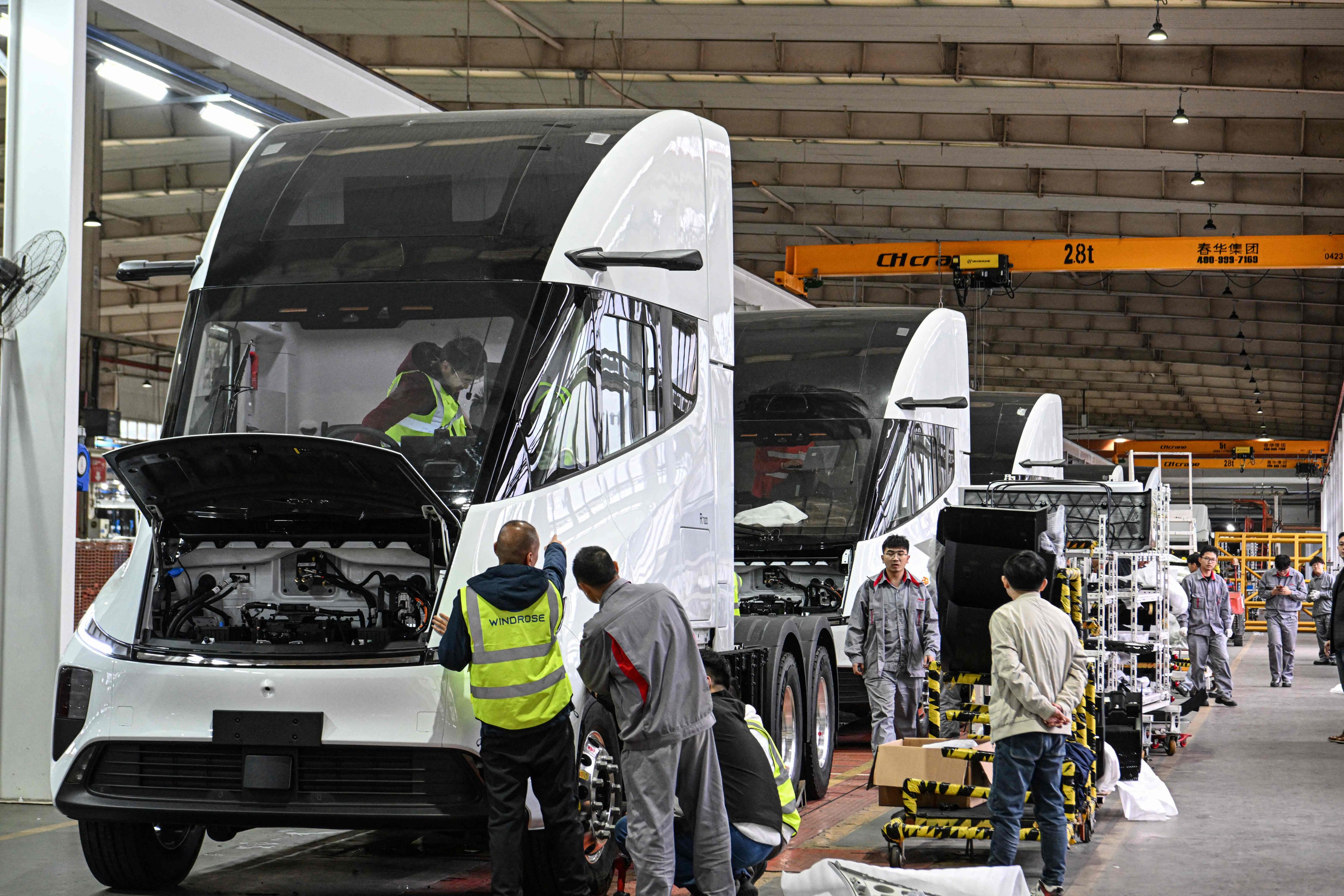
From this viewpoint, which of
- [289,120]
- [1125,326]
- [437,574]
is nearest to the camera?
[437,574]

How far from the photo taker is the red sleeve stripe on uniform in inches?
216

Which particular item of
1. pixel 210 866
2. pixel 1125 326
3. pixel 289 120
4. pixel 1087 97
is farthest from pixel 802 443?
pixel 1125 326

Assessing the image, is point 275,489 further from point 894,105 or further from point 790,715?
point 894,105

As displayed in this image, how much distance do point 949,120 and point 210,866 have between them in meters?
16.5

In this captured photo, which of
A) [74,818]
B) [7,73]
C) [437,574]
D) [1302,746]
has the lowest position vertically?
[1302,746]

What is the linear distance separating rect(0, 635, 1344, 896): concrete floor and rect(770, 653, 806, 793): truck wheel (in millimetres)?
324

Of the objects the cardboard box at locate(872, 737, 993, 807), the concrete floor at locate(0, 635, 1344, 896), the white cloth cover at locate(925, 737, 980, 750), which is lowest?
the concrete floor at locate(0, 635, 1344, 896)

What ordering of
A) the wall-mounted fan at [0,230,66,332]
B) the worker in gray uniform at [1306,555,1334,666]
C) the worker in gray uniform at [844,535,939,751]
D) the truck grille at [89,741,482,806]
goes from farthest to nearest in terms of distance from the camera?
the worker in gray uniform at [1306,555,1334,666] → the worker in gray uniform at [844,535,939,751] → the wall-mounted fan at [0,230,66,332] → the truck grille at [89,741,482,806]

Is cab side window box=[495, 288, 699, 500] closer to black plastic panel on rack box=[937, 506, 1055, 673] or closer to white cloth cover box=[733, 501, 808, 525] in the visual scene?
black plastic panel on rack box=[937, 506, 1055, 673]

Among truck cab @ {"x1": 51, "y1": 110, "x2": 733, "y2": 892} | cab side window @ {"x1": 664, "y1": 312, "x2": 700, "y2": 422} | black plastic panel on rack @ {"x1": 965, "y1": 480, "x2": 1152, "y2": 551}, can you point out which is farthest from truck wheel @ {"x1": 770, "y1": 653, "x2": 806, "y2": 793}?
black plastic panel on rack @ {"x1": 965, "y1": 480, "x2": 1152, "y2": 551}

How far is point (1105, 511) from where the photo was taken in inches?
442

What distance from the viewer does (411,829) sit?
575 cm

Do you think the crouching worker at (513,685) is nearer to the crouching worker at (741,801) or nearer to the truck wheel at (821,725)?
the crouching worker at (741,801)

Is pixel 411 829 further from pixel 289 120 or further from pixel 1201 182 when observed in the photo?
pixel 1201 182
